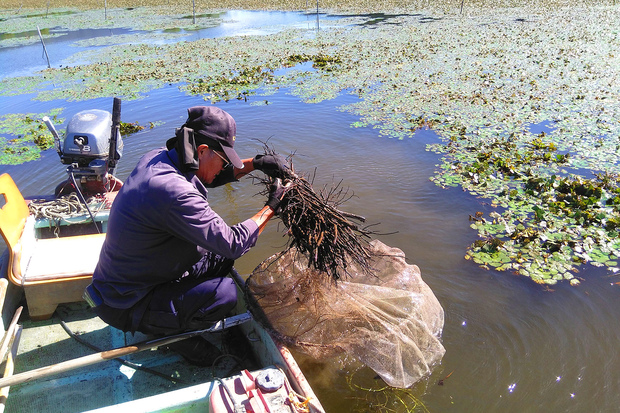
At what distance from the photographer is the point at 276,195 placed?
2.54 m

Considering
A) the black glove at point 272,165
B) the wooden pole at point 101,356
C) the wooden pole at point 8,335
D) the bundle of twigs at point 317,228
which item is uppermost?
the black glove at point 272,165

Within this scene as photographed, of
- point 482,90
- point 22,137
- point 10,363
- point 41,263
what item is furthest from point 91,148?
point 482,90

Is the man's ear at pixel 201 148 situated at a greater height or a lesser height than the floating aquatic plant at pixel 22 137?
greater

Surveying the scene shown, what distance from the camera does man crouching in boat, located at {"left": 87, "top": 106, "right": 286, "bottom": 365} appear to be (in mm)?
2154

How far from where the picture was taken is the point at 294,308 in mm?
2795

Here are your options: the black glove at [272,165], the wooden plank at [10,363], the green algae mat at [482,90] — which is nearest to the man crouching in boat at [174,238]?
the black glove at [272,165]

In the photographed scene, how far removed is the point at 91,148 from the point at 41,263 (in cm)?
140

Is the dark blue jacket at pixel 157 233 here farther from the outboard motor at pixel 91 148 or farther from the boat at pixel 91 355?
the outboard motor at pixel 91 148

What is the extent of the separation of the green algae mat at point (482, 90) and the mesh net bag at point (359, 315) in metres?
1.54

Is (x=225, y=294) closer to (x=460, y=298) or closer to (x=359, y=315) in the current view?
(x=359, y=315)

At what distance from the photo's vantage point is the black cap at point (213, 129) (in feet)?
7.61

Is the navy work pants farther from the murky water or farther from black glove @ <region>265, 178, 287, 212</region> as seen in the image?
the murky water

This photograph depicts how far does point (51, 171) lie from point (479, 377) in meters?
6.79

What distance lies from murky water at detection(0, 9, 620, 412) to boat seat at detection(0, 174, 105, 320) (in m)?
1.65
